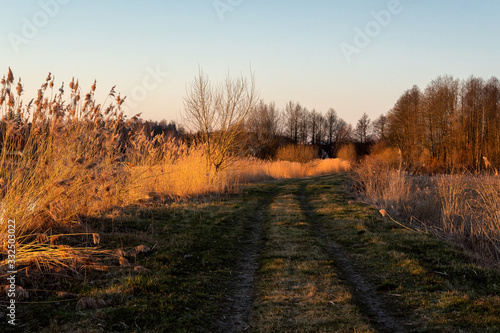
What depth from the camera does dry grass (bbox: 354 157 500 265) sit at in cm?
671

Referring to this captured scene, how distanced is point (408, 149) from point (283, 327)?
38.1 metres

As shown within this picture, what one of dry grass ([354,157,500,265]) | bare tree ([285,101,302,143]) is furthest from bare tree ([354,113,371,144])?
dry grass ([354,157,500,265])

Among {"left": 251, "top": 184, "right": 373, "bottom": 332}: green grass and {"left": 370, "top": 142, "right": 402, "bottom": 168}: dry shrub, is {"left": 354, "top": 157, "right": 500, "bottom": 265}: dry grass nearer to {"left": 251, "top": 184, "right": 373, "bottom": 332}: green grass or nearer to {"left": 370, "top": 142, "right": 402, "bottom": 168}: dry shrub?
{"left": 251, "top": 184, "right": 373, "bottom": 332}: green grass

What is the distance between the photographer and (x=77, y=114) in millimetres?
6195

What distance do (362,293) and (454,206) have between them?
587 centimetres

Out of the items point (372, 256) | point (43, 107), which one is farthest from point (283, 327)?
point (43, 107)

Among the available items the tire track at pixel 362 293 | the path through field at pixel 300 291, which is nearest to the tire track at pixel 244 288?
the path through field at pixel 300 291

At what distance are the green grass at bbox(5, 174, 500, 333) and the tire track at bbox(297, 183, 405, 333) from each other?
0.30 feet

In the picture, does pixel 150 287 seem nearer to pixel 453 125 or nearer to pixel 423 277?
pixel 423 277

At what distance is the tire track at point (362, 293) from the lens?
3.93m

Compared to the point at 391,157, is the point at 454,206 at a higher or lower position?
lower

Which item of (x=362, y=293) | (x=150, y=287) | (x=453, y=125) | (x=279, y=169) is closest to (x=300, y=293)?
(x=362, y=293)

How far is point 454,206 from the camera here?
9.20 meters

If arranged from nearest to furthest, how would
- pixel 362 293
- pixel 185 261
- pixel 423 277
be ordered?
pixel 362 293
pixel 423 277
pixel 185 261
